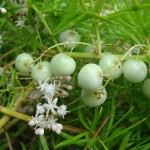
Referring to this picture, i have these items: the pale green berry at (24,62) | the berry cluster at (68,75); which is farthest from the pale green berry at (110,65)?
the pale green berry at (24,62)

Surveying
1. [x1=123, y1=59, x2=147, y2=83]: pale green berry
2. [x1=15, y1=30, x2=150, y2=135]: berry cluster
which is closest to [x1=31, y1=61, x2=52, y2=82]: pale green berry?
[x1=15, y1=30, x2=150, y2=135]: berry cluster

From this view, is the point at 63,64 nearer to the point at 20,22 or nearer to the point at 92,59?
the point at 92,59

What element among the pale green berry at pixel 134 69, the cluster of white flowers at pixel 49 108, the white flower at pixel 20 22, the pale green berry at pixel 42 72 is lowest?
the cluster of white flowers at pixel 49 108

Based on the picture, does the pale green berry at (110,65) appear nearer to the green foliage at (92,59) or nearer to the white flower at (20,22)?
the green foliage at (92,59)

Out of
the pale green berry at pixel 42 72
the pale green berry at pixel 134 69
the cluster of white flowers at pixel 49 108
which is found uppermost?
the pale green berry at pixel 134 69

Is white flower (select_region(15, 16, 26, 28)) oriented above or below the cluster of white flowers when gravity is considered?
above

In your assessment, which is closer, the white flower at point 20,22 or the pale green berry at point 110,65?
the pale green berry at point 110,65

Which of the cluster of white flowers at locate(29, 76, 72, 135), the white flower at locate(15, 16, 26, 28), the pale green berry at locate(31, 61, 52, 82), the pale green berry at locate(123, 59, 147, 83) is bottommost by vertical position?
the cluster of white flowers at locate(29, 76, 72, 135)

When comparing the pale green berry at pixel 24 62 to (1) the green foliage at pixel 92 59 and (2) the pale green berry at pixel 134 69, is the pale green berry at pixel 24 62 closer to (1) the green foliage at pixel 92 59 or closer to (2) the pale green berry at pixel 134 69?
(1) the green foliage at pixel 92 59

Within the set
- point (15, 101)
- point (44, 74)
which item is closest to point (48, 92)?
point (44, 74)

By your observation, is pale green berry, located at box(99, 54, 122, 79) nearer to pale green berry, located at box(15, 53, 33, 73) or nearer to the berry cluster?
the berry cluster

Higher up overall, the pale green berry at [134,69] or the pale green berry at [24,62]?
the pale green berry at [134,69]

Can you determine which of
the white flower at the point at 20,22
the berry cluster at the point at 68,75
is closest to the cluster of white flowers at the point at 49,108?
the berry cluster at the point at 68,75
